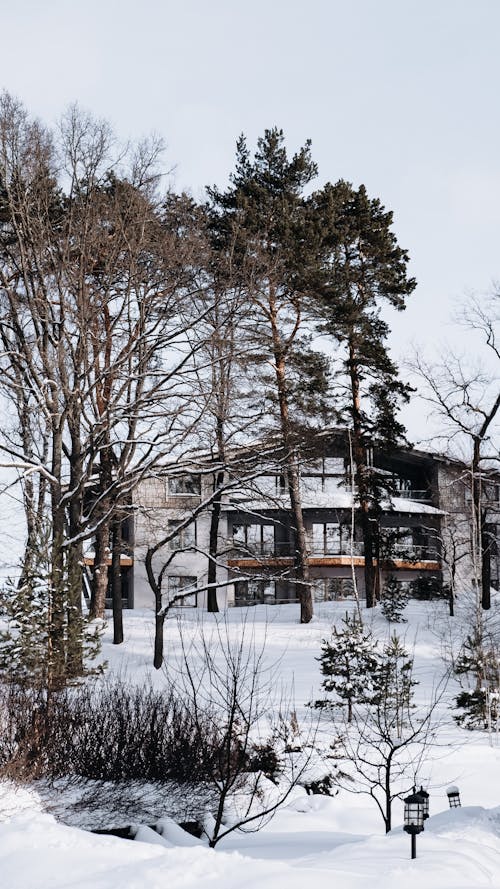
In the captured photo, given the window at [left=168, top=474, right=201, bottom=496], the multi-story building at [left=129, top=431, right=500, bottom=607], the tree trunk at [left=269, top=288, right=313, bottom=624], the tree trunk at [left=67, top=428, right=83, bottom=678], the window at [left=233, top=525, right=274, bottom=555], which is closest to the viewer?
the tree trunk at [left=67, top=428, right=83, bottom=678]

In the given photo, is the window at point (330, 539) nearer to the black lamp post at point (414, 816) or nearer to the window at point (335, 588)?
the window at point (335, 588)

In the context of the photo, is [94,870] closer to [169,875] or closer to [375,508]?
[169,875]

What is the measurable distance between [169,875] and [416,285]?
30084 millimetres

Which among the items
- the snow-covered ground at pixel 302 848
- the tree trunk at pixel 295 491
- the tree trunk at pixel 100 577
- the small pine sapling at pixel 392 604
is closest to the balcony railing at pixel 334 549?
the small pine sapling at pixel 392 604

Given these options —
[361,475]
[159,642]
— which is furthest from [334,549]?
[159,642]

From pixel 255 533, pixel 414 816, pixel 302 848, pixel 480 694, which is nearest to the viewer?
pixel 414 816

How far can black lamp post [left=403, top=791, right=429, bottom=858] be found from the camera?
8016mm

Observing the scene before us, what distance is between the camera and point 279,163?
33.4 meters

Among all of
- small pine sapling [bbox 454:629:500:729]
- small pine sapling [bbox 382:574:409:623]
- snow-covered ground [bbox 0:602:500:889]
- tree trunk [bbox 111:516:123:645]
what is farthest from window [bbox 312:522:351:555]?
snow-covered ground [bbox 0:602:500:889]

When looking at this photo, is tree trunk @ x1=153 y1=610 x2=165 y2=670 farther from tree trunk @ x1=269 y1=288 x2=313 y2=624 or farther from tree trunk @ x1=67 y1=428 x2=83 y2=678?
tree trunk @ x1=269 y1=288 x2=313 y2=624

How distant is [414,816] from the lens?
27.2ft

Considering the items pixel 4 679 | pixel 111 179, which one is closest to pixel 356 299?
pixel 111 179

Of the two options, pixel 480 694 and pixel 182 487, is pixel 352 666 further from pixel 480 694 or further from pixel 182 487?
pixel 182 487

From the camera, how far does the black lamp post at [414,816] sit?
8.02 meters
